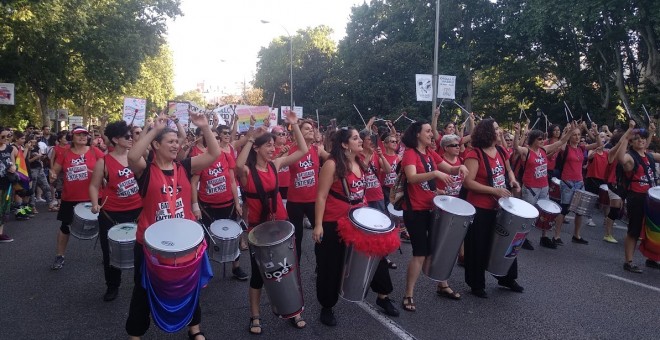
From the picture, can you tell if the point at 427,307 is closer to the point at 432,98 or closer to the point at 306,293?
the point at 306,293

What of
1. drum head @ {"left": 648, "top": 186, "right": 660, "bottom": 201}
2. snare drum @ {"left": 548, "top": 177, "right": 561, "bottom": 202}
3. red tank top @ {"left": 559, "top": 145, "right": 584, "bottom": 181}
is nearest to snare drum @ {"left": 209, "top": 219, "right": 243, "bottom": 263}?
drum head @ {"left": 648, "top": 186, "right": 660, "bottom": 201}

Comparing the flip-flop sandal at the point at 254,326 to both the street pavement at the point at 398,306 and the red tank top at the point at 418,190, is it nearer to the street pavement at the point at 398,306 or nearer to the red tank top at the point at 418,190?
the street pavement at the point at 398,306

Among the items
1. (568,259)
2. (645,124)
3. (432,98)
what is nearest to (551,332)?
(568,259)

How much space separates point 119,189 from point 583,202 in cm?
683

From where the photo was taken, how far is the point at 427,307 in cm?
512

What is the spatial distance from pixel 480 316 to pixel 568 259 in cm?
312

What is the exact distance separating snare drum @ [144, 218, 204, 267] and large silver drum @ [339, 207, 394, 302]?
1.34 m

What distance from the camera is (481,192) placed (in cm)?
518

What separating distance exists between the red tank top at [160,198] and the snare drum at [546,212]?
5.52 meters

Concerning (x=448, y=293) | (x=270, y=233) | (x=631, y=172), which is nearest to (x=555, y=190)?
(x=631, y=172)

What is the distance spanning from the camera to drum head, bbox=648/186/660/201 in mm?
6105

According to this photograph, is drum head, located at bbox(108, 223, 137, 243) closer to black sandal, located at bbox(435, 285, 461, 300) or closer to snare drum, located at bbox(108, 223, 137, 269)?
snare drum, located at bbox(108, 223, 137, 269)

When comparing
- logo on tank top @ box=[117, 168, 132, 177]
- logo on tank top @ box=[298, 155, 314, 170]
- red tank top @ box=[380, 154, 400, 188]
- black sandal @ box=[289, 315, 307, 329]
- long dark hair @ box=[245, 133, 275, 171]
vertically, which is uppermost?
long dark hair @ box=[245, 133, 275, 171]

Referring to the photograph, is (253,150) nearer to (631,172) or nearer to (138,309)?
(138,309)
